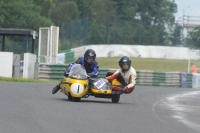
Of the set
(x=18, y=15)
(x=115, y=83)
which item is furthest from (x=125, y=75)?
(x=18, y=15)

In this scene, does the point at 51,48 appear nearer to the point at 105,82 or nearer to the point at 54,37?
the point at 54,37

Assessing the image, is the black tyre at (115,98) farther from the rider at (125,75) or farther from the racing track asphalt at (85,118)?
the racing track asphalt at (85,118)

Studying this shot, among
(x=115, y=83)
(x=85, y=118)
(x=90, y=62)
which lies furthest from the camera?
(x=115, y=83)

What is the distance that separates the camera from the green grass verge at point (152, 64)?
52.6 metres

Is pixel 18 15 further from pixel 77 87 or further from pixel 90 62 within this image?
pixel 77 87

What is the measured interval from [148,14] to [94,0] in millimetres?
7406

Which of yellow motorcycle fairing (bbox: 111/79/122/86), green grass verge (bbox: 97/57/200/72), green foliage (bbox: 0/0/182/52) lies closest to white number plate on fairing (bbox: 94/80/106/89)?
yellow motorcycle fairing (bbox: 111/79/122/86)

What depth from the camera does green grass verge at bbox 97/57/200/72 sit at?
173 feet

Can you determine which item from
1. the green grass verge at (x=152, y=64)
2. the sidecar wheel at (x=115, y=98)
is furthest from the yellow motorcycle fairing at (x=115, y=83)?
the green grass verge at (x=152, y=64)

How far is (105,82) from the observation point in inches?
648

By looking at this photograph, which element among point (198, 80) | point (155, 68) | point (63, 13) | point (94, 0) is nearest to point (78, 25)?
point (155, 68)

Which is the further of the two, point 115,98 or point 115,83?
point 115,83

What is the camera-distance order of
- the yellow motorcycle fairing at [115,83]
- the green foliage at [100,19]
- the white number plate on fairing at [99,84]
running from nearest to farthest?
the white number plate on fairing at [99,84]
the yellow motorcycle fairing at [115,83]
the green foliage at [100,19]

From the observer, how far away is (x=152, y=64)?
54844mm
